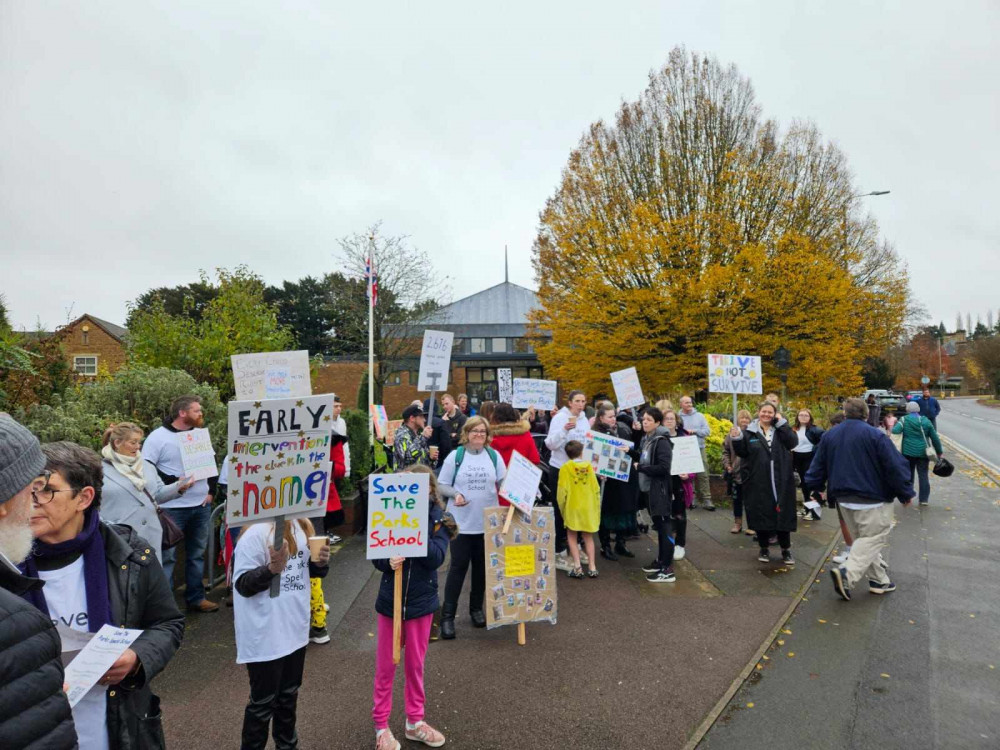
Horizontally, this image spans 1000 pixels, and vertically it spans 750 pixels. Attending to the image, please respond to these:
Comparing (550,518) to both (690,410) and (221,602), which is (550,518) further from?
(690,410)

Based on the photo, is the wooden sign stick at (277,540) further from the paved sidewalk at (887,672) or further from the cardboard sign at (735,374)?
the cardboard sign at (735,374)

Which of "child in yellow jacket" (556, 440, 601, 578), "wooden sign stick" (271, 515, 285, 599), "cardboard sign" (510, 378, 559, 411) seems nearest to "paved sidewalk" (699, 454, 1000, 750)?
"child in yellow jacket" (556, 440, 601, 578)

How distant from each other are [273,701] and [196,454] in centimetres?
322

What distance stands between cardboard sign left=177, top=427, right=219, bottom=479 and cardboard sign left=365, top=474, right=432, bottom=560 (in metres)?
2.73


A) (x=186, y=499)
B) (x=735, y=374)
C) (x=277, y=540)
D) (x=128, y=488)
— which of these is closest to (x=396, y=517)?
(x=277, y=540)

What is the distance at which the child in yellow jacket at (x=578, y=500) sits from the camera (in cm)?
696

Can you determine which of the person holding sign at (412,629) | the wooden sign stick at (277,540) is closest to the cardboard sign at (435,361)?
the person holding sign at (412,629)

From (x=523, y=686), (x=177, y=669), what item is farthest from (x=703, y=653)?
(x=177, y=669)

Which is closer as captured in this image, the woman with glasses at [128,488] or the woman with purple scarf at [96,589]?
the woman with purple scarf at [96,589]

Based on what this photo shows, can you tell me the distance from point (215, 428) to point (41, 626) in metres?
7.41

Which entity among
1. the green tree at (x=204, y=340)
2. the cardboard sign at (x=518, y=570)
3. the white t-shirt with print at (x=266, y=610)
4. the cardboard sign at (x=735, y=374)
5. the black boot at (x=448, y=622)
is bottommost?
the black boot at (x=448, y=622)

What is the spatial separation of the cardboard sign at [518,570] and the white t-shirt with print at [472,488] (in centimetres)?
17

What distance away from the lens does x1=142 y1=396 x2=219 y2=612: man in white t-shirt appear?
5.70 meters

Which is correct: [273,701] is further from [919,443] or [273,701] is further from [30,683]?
[919,443]
